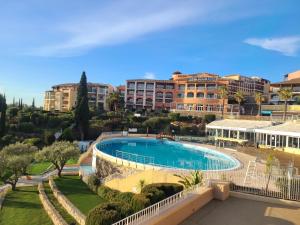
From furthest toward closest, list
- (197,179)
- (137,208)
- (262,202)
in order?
(197,179) < (262,202) < (137,208)

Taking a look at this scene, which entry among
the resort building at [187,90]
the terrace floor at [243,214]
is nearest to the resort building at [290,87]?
the resort building at [187,90]

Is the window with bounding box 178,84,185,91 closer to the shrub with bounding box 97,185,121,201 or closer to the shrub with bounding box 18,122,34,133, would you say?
the shrub with bounding box 18,122,34,133

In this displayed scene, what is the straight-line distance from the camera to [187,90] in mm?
82625

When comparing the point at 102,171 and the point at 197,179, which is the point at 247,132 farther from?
the point at 197,179

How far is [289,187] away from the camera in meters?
13.9

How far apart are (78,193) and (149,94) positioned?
6881 cm

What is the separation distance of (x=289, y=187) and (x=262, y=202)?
4.89 feet

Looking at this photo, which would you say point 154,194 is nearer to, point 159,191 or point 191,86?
point 159,191

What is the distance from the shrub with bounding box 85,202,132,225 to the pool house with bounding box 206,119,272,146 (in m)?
30.9

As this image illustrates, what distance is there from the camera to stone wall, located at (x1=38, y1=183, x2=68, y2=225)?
65.6 ft

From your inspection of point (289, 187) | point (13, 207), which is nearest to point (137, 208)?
point (289, 187)

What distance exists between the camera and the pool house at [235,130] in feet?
144

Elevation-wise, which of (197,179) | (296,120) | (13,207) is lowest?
(13,207)

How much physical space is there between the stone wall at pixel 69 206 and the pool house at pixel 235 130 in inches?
906
